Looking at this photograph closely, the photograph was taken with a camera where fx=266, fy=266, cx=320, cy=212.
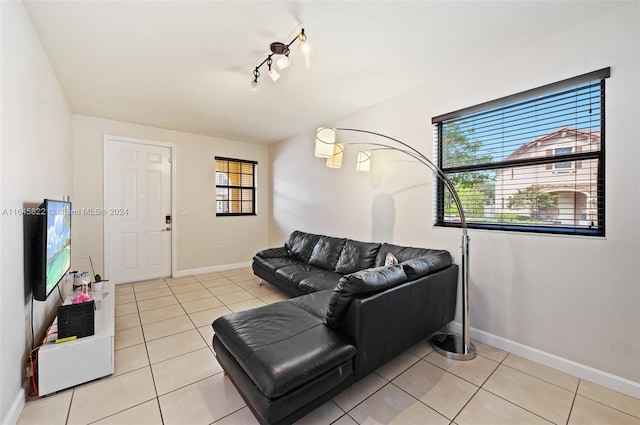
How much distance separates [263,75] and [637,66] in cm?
283

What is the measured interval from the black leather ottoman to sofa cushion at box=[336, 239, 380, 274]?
4.40ft

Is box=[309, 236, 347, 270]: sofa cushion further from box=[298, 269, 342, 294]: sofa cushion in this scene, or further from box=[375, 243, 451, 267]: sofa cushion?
box=[375, 243, 451, 267]: sofa cushion

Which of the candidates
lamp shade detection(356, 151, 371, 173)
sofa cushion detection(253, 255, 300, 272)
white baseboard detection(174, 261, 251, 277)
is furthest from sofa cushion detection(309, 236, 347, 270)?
white baseboard detection(174, 261, 251, 277)

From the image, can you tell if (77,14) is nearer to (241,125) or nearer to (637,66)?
(241,125)

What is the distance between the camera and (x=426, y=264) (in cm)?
223

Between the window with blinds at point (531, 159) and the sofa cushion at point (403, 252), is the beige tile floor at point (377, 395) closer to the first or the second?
the sofa cushion at point (403, 252)

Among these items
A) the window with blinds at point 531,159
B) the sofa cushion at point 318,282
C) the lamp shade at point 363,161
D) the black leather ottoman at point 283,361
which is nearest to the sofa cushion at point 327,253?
the sofa cushion at point 318,282

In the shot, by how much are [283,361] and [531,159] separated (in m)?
2.44

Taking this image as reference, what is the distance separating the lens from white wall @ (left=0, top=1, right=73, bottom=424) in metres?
1.47

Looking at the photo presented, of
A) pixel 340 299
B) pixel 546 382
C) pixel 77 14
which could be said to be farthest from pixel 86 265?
pixel 546 382

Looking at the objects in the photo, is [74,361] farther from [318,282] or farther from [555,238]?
[555,238]

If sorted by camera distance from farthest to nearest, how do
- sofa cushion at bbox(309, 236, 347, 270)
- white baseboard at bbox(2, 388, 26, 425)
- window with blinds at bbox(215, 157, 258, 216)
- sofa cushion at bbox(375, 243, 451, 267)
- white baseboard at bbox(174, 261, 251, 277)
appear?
window with blinds at bbox(215, 157, 258, 216) < white baseboard at bbox(174, 261, 251, 277) < sofa cushion at bbox(309, 236, 347, 270) < sofa cushion at bbox(375, 243, 451, 267) < white baseboard at bbox(2, 388, 26, 425)

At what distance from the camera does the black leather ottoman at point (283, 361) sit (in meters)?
1.34

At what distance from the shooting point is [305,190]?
15.3 ft
